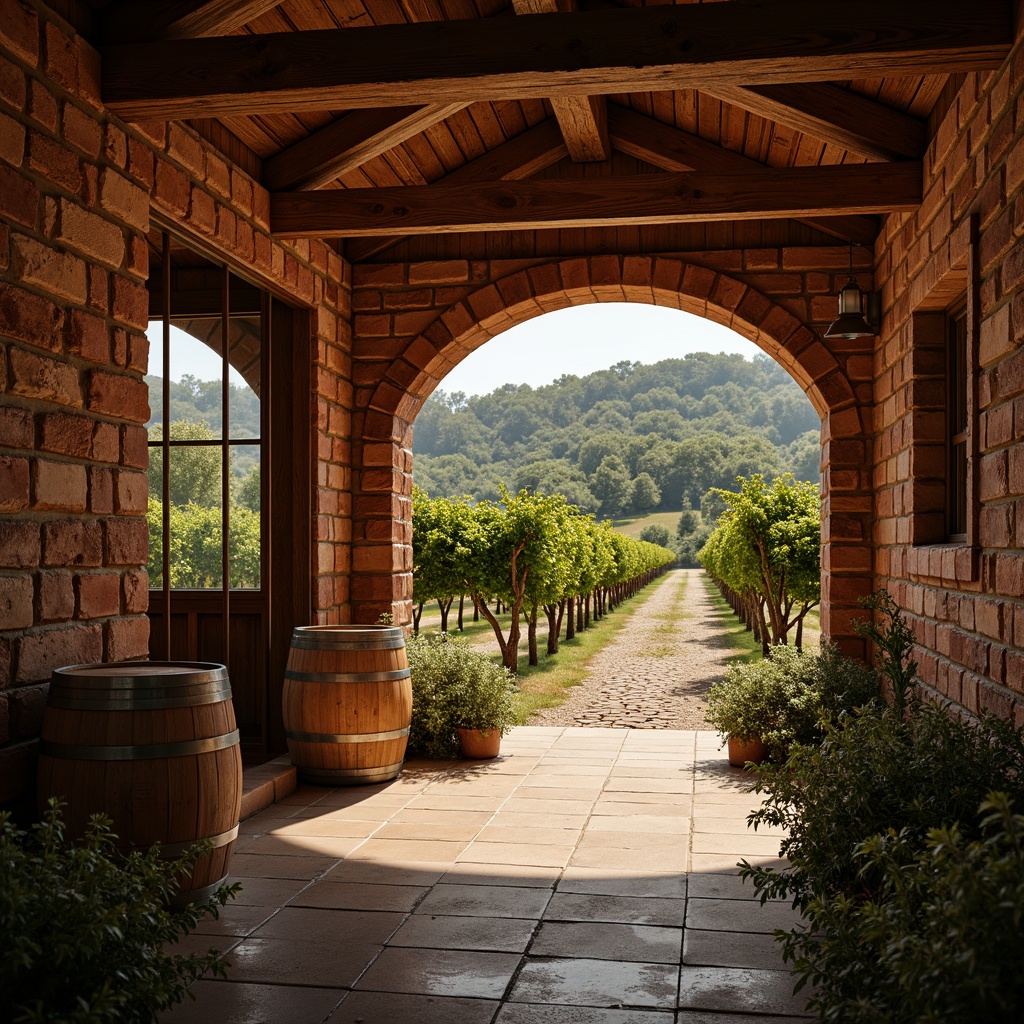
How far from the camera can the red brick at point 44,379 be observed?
3198 mm

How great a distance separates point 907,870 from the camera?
2.17 metres

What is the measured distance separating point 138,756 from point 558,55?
262 centimetres

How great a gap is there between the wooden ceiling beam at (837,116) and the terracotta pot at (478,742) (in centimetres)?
352

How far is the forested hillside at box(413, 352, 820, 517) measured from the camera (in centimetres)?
7556

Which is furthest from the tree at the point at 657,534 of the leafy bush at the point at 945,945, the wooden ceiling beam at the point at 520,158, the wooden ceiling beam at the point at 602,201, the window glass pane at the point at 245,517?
the leafy bush at the point at 945,945

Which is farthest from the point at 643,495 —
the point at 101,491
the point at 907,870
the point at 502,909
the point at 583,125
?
the point at 907,870

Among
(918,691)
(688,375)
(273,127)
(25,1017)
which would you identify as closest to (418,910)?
(25,1017)

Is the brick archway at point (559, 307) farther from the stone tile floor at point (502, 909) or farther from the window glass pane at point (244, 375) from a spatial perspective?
the stone tile floor at point (502, 909)

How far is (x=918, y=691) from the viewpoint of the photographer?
4758 mm

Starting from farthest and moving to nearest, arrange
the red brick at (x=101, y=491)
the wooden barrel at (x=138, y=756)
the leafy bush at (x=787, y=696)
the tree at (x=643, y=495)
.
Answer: the tree at (x=643, y=495) < the leafy bush at (x=787, y=696) < the red brick at (x=101, y=491) < the wooden barrel at (x=138, y=756)

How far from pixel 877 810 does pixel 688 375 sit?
9286 centimetres

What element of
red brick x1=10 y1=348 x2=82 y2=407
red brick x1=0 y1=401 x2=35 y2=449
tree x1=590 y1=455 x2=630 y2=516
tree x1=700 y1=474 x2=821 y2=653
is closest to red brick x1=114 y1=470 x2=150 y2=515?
red brick x1=10 y1=348 x2=82 y2=407

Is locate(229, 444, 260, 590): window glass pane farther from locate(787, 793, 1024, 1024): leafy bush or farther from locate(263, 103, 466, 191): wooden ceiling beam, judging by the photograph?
locate(787, 793, 1024, 1024): leafy bush

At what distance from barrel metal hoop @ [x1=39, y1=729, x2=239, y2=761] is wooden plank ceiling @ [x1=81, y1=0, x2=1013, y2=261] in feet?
7.36
